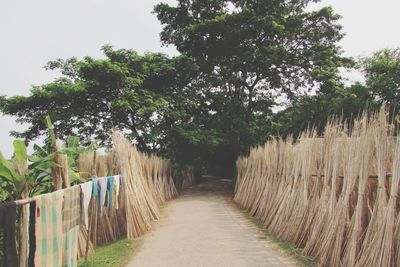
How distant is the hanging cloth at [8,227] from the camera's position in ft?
9.91

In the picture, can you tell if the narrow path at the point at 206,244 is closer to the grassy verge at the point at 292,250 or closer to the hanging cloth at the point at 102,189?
the grassy verge at the point at 292,250

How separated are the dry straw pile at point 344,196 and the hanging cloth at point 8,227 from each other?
3.46m

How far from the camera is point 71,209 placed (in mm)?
4855

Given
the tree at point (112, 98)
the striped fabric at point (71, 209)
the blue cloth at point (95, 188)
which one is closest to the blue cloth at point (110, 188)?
the blue cloth at point (95, 188)

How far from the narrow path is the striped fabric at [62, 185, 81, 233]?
4.64 feet

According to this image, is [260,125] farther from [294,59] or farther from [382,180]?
[382,180]

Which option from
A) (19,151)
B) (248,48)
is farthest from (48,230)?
(248,48)

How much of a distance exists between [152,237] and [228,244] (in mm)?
1617

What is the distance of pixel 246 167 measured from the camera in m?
14.3

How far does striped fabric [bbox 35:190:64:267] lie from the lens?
3679 millimetres

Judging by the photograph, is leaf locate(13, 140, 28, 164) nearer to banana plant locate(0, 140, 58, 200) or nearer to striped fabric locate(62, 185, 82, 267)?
banana plant locate(0, 140, 58, 200)

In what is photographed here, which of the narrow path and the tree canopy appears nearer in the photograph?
the narrow path

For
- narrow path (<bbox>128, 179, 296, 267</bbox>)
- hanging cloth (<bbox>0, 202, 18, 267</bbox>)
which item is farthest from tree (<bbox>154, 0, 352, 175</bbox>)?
hanging cloth (<bbox>0, 202, 18, 267</bbox>)

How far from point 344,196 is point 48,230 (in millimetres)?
3584
